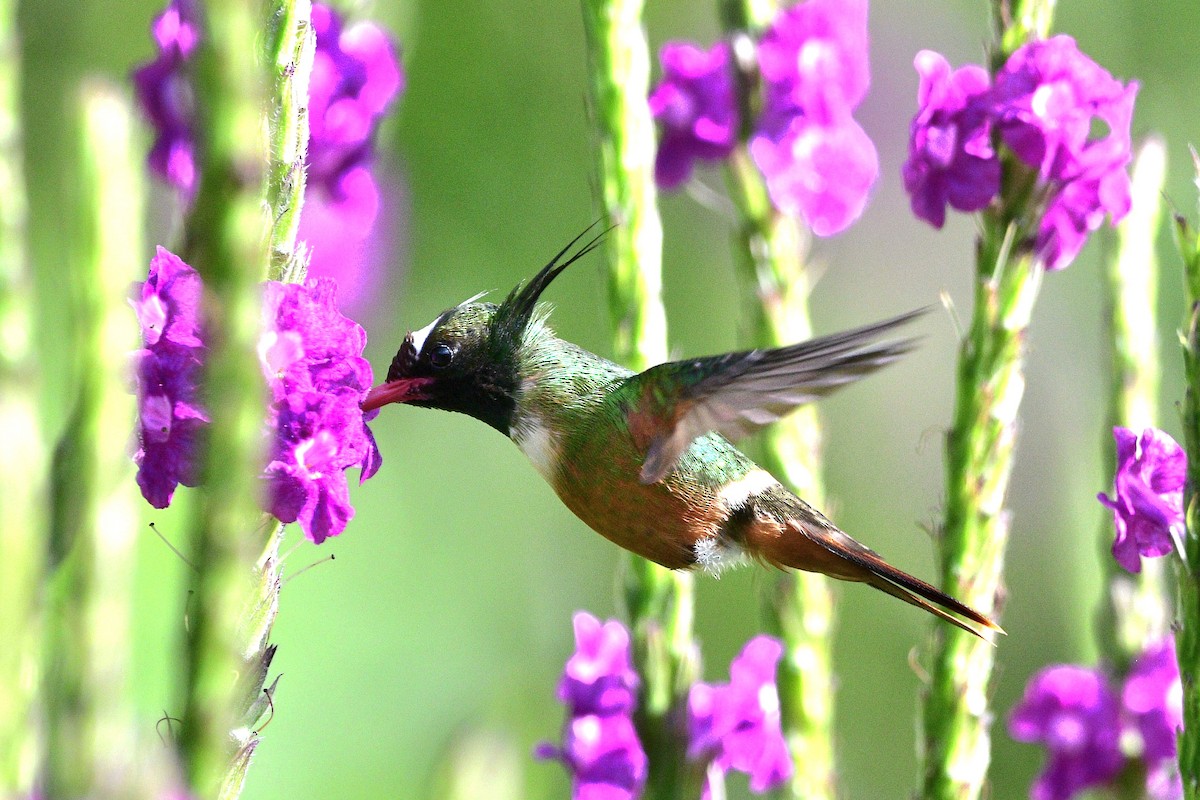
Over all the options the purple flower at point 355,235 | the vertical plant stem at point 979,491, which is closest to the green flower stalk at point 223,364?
the purple flower at point 355,235

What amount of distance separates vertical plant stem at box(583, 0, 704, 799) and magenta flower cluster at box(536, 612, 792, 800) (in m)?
0.02

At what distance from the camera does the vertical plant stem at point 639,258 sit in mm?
1555

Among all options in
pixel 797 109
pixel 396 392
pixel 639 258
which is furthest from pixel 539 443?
pixel 797 109

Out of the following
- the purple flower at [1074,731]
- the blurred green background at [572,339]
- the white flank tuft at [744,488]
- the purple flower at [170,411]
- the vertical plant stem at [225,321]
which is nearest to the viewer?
the vertical plant stem at [225,321]

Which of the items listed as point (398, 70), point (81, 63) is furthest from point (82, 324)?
point (81, 63)

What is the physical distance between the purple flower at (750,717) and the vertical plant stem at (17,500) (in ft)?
3.28

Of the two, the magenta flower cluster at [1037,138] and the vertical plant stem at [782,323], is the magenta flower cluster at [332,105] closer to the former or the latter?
the vertical plant stem at [782,323]

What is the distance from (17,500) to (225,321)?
144mm

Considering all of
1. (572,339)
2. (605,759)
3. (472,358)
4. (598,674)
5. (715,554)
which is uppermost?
(572,339)

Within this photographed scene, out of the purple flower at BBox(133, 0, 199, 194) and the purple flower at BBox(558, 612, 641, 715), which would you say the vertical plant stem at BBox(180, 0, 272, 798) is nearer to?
the purple flower at BBox(133, 0, 199, 194)

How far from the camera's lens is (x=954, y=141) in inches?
60.5

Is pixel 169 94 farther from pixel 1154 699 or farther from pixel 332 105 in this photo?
pixel 1154 699

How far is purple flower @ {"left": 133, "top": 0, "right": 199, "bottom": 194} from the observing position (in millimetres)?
1269

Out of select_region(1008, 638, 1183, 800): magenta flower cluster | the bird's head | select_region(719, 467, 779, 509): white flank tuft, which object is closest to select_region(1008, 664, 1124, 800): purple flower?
select_region(1008, 638, 1183, 800): magenta flower cluster
